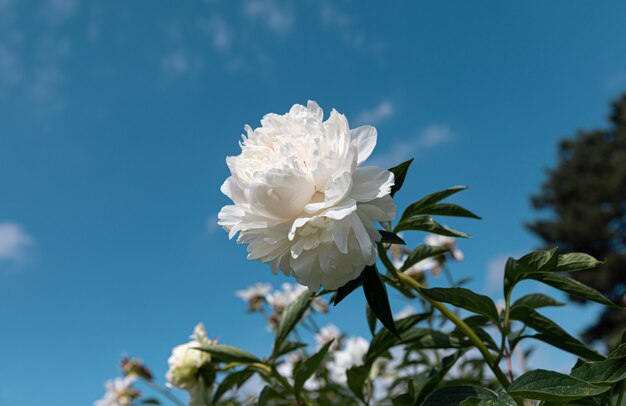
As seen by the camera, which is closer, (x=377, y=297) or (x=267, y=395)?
(x=377, y=297)

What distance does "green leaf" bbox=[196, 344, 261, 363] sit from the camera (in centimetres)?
105

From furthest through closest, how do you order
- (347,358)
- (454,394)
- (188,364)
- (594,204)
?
(594,204), (347,358), (188,364), (454,394)

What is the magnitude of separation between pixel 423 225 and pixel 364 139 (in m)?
0.18

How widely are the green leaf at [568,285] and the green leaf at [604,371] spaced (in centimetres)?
18

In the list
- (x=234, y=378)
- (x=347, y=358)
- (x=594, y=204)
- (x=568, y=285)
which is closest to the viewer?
(x=568, y=285)

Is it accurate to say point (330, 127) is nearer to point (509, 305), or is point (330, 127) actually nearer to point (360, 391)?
point (509, 305)

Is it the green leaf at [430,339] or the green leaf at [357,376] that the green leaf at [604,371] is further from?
the green leaf at [357,376]

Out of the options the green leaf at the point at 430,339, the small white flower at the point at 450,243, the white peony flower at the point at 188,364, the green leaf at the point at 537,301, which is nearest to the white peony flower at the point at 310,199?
the green leaf at the point at 430,339

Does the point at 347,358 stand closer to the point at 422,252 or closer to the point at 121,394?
the point at 121,394

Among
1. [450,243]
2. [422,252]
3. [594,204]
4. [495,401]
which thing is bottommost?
[495,401]

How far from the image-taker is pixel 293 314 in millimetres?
1021

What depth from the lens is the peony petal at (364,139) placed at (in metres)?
0.73

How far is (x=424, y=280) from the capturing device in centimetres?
255

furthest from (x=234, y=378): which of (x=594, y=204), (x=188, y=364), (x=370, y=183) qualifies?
(x=594, y=204)
